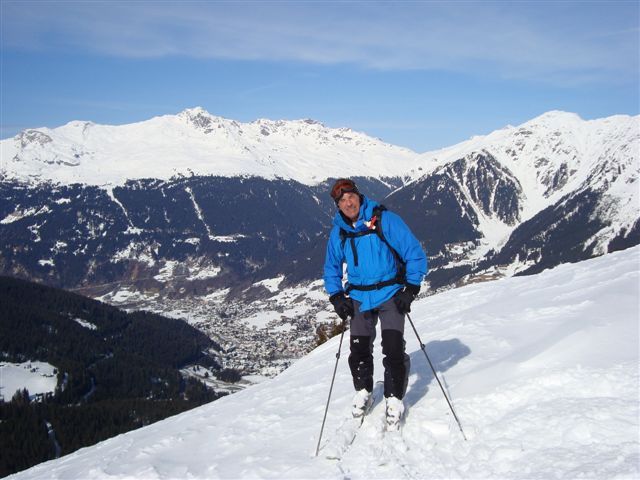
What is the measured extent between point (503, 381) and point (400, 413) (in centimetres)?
207

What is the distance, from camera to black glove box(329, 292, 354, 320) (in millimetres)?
9109

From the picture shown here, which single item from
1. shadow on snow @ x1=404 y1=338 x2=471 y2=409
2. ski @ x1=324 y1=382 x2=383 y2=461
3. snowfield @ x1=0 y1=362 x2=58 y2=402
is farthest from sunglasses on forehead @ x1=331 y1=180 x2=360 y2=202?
snowfield @ x1=0 y1=362 x2=58 y2=402

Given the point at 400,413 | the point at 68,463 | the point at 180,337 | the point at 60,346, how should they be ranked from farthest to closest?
the point at 180,337 < the point at 60,346 < the point at 68,463 < the point at 400,413

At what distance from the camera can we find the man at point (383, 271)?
8664 mm

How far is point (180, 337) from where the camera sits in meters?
185

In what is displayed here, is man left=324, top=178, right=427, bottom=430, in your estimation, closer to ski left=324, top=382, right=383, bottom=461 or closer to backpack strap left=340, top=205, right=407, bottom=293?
backpack strap left=340, top=205, right=407, bottom=293

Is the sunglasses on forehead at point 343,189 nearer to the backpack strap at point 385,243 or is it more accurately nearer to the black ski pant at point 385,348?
the backpack strap at point 385,243

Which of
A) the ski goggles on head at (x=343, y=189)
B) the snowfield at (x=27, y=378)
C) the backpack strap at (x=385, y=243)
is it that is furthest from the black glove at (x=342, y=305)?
the snowfield at (x=27, y=378)

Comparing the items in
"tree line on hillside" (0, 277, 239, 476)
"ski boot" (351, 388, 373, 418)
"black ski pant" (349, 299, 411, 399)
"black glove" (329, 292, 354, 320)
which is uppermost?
"black glove" (329, 292, 354, 320)

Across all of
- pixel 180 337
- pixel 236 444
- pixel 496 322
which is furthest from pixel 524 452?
pixel 180 337

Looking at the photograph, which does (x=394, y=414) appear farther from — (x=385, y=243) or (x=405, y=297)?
(x=385, y=243)

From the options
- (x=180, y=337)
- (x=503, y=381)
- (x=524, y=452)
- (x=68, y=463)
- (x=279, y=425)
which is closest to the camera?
(x=524, y=452)

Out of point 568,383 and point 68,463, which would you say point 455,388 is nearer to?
point 568,383

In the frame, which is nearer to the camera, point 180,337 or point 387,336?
point 387,336
